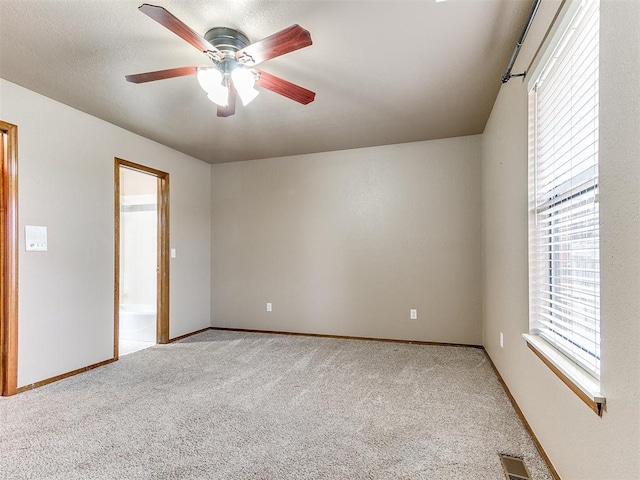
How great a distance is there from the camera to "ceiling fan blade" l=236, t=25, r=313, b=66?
5.40ft

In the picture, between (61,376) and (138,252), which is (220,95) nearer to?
(61,376)

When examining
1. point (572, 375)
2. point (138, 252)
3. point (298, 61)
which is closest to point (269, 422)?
point (572, 375)

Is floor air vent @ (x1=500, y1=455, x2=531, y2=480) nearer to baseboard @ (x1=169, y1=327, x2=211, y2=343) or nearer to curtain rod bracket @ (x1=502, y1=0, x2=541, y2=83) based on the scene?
curtain rod bracket @ (x1=502, y1=0, x2=541, y2=83)

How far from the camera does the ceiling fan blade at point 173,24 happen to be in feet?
4.78

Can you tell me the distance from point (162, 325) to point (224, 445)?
8.60 ft

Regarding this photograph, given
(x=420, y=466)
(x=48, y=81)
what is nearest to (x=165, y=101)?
(x=48, y=81)

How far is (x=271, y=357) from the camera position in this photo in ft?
11.9

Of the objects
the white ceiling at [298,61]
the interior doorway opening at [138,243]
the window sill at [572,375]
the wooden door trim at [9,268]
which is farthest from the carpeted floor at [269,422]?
the interior doorway opening at [138,243]

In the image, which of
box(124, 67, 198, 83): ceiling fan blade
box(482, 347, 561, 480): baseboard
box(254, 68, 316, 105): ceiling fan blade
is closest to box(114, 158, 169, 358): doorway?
box(124, 67, 198, 83): ceiling fan blade

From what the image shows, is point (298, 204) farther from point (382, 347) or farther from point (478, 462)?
point (478, 462)

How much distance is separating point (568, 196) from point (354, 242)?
9.60 ft

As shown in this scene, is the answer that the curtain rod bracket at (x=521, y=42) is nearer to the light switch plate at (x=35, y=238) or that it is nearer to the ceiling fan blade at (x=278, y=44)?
the ceiling fan blade at (x=278, y=44)

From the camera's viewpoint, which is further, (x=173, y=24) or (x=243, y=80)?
(x=243, y=80)

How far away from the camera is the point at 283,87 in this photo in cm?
226
